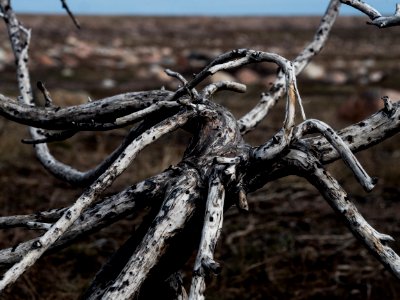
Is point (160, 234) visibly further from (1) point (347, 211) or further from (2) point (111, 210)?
(1) point (347, 211)

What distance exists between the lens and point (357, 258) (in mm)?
4066

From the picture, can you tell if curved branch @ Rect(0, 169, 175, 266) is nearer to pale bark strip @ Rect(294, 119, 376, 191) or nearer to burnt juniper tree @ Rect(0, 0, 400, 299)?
burnt juniper tree @ Rect(0, 0, 400, 299)

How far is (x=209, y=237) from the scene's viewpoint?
5.59 ft

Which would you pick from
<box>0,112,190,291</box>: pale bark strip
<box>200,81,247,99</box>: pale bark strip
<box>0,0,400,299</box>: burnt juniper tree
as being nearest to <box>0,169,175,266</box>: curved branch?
<box>0,0,400,299</box>: burnt juniper tree

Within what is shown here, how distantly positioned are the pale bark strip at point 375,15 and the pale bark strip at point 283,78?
2.57 ft

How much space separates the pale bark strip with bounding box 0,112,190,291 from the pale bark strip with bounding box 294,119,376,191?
1.30ft

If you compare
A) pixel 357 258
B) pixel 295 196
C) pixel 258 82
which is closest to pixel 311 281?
pixel 357 258

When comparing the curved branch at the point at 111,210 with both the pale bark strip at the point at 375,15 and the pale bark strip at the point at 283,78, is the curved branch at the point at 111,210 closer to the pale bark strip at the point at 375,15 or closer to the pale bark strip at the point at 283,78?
the pale bark strip at the point at 283,78

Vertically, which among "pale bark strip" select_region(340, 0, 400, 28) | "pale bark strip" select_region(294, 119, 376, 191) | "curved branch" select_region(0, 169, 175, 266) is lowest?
"curved branch" select_region(0, 169, 175, 266)

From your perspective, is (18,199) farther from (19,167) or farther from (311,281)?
(311,281)

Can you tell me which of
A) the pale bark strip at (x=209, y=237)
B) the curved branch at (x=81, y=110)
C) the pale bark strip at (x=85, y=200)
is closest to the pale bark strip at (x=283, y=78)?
the curved branch at (x=81, y=110)

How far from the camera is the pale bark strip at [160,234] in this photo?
1.75 meters

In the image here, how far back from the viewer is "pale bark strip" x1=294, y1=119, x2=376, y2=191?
5.56 feet

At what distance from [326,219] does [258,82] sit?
1440 centimetres
